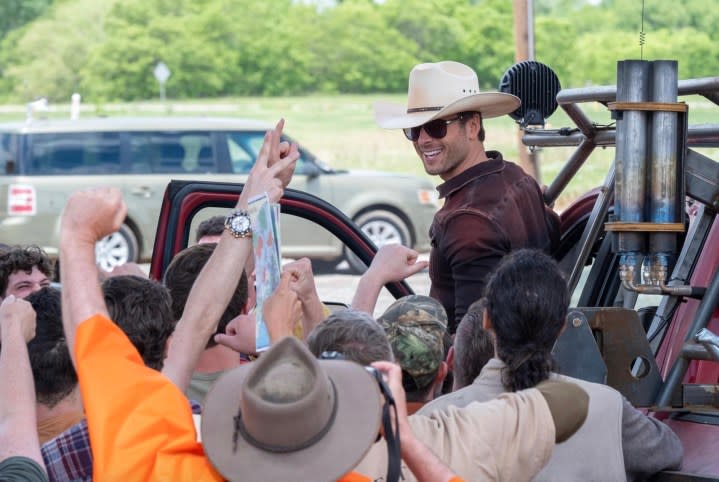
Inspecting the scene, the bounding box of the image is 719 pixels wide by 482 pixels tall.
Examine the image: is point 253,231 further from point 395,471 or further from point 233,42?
point 233,42

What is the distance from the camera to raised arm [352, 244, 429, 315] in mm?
4422

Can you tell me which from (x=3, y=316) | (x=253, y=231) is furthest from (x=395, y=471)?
(x=3, y=316)

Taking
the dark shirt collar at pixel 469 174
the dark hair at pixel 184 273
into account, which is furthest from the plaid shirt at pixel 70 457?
the dark shirt collar at pixel 469 174

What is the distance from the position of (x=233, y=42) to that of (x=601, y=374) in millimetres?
38371

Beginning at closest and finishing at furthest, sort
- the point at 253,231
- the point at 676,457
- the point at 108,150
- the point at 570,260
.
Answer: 1. the point at 253,231
2. the point at 676,457
3. the point at 570,260
4. the point at 108,150

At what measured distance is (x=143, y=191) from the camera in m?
16.5

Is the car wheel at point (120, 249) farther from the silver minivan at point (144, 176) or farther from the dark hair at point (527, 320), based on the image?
the dark hair at point (527, 320)

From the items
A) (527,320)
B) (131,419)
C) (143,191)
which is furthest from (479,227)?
(143,191)

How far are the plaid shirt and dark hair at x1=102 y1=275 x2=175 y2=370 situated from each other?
0.25 metres

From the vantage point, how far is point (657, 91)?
13.1 feet

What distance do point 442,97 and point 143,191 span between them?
38.4 feet

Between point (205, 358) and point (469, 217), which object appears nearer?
point (205, 358)

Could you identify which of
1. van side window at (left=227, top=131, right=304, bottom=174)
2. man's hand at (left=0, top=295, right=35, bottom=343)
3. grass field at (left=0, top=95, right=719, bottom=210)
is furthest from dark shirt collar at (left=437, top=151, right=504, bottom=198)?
grass field at (left=0, top=95, right=719, bottom=210)

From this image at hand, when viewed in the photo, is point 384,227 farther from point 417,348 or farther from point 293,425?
point 293,425
